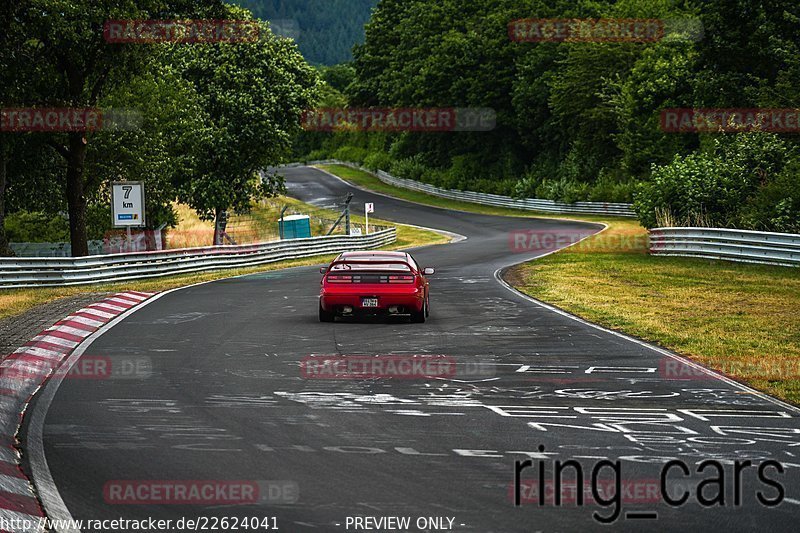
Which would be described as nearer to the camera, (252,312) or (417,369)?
(417,369)

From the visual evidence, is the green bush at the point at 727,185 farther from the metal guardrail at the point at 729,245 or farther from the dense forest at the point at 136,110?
the dense forest at the point at 136,110

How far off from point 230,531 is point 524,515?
1906 millimetres

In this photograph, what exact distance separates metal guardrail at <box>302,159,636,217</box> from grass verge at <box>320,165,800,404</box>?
29.3 m

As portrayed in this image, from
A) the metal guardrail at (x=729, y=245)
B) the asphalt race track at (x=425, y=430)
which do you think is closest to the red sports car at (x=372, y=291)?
the asphalt race track at (x=425, y=430)

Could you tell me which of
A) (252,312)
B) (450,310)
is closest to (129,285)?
(252,312)

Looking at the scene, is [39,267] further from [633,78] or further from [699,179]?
[633,78]

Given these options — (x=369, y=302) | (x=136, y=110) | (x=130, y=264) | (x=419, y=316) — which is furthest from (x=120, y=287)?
(x=419, y=316)

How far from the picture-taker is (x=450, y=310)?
2073cm

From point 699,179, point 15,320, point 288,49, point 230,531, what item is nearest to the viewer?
point 230,531

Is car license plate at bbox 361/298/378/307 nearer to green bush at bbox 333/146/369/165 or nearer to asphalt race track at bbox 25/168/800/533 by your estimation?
asphalt race track at bbox 25/168/800/533

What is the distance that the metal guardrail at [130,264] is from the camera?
2706 centimetres

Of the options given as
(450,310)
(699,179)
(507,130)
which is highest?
(507,130)

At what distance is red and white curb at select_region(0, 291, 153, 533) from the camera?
698cm

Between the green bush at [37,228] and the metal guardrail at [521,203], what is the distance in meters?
34.2
